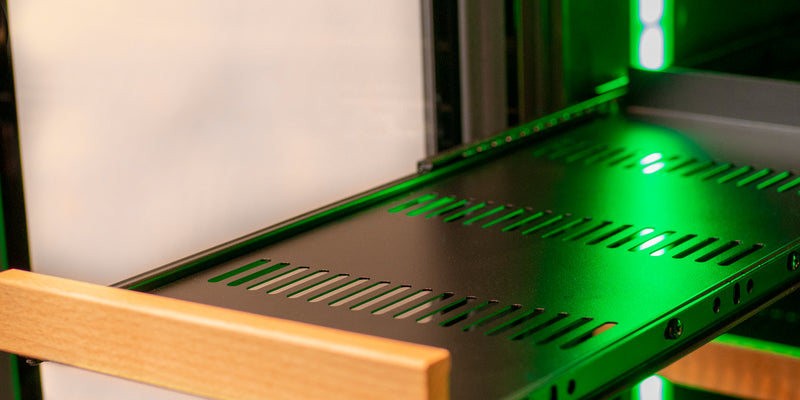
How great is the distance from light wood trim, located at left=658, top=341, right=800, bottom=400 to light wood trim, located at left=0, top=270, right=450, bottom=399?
2.79 feet

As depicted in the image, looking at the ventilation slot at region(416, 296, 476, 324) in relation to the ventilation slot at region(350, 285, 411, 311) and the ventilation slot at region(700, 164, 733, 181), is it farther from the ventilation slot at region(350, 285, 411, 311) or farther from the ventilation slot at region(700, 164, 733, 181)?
the ventilation slot at region(700, 164, 733, 181)

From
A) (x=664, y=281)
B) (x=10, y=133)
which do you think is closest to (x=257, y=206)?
(x=10, y=133)

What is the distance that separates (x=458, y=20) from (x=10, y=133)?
0.57 m

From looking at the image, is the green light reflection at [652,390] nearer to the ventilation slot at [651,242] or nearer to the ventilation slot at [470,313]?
the ventilation slot at [651,242]

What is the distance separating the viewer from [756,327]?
56.8 inches

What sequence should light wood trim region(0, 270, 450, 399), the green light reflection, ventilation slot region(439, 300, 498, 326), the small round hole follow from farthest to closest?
the green light reflection < ventilation slot region(439, 300, 498, 326) < the small round hole < light wood trim region(0, 270, 450, 399)

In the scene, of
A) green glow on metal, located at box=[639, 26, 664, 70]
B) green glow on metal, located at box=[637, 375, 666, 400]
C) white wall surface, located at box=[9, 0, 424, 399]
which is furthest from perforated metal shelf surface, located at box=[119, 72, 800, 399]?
green glow on metal, located at box=[637, 375, 666, 400]

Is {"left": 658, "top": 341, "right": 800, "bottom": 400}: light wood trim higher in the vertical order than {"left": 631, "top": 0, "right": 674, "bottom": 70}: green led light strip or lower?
lower

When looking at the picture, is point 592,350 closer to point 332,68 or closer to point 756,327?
point 332,68

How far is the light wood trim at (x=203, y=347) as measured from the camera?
1.95 feet

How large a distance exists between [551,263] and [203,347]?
359 millimetres

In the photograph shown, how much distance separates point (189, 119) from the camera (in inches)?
40.2

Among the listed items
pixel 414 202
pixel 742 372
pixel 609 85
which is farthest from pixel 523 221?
pixel 742 372

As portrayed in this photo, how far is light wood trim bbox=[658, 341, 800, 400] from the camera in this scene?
4.53 feet
